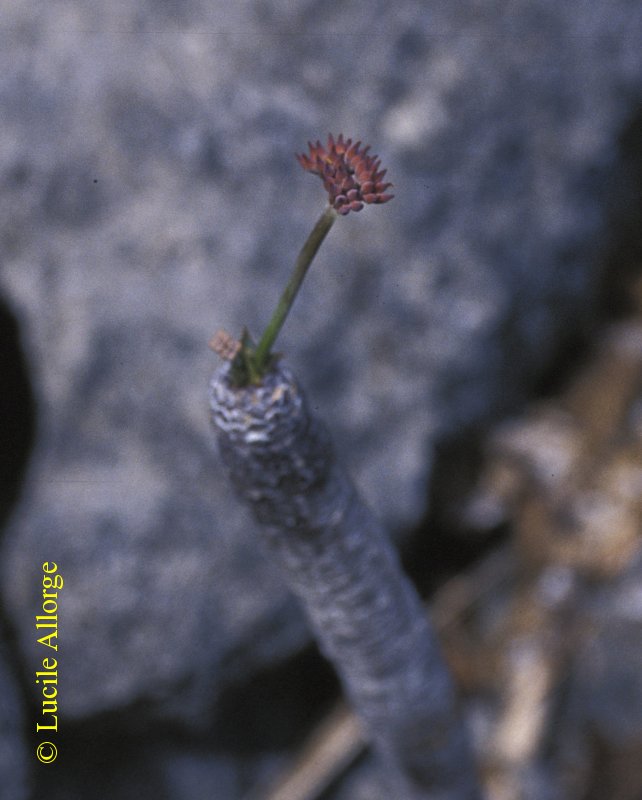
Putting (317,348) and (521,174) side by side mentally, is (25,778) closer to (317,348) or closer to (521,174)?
(317,348)

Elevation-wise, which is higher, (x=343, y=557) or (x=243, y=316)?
(x=243, y=316)

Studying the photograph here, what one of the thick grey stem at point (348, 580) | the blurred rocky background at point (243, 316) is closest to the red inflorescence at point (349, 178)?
the thick grey stem at point (348, 580)

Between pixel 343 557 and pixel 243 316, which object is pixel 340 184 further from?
pixel 243 316

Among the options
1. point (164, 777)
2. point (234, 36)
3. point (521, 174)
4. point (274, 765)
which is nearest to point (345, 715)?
point (274, 765)

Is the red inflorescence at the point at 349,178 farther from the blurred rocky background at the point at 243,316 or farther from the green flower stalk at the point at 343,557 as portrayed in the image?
the blurred rocky background at the point at 243,316

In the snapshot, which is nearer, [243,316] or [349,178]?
[349,178]

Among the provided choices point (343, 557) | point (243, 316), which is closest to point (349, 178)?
point (343, 557)

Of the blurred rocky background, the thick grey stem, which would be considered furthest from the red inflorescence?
the blurred rocky background
